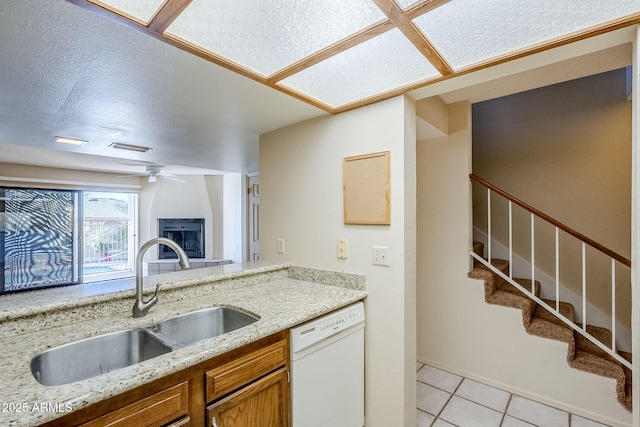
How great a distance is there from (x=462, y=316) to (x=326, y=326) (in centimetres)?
155

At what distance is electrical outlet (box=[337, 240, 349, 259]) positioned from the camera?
6.28 ft

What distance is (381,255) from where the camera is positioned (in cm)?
175

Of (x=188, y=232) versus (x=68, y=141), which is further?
(x=188, y=232)

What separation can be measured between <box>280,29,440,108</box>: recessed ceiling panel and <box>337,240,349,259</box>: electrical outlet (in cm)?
90

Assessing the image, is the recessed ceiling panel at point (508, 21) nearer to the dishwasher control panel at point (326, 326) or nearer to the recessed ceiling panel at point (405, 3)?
the recessed ceiling panel at point (405, 3)

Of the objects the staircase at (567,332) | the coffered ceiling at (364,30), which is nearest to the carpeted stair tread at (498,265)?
the staircase at (567,332)

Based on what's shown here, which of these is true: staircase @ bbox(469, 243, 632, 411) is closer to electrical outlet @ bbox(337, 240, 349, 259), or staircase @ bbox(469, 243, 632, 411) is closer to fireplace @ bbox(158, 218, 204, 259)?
electrical outlet @ bbox(337, 240, 349, 259)

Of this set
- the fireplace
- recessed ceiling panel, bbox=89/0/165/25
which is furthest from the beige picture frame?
the fireplace

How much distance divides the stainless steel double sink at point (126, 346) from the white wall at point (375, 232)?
0.74 metres

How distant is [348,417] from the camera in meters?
1.66

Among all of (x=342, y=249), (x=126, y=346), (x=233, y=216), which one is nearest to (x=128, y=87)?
(x=126, y=346)

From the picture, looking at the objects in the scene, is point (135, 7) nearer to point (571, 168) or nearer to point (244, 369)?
point (244, 369)

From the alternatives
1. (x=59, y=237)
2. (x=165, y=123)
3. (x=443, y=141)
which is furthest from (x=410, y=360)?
(x=59, y=237)

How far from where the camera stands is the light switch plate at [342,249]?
1914mm
